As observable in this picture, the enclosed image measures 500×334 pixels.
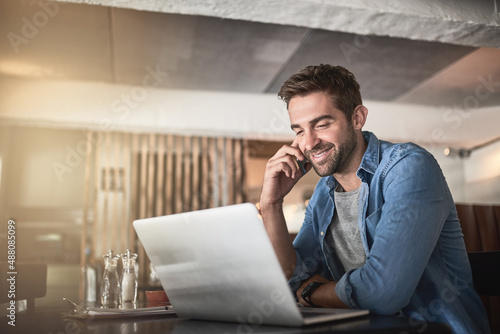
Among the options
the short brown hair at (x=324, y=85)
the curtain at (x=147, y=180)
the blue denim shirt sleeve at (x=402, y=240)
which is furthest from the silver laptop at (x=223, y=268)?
the curtain at (x=147, y=180)

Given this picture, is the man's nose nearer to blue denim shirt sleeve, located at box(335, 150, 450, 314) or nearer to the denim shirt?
the denim shirt

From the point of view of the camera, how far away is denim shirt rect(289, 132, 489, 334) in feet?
3.43

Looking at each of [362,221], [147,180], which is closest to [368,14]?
[362,221]

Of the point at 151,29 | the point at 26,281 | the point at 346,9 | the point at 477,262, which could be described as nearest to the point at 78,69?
the point at 151,29

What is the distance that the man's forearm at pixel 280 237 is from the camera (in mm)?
1449

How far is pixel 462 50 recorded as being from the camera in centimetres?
407

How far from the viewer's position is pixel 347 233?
4.99ft

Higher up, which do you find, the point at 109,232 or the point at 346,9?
the point at 346,9

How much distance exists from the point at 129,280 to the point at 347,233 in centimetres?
81

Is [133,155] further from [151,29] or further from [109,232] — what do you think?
[151,29]

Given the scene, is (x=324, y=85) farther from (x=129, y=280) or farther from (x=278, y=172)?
(x=129, y=280)

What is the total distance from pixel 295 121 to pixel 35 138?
5.54 metres

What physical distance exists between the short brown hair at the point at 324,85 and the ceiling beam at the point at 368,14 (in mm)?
1293

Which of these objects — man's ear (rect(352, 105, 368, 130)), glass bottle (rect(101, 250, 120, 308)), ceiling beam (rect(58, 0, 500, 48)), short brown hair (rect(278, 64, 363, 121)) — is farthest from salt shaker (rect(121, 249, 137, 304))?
ceiling beam (rect(58, 0, 500, 48))
